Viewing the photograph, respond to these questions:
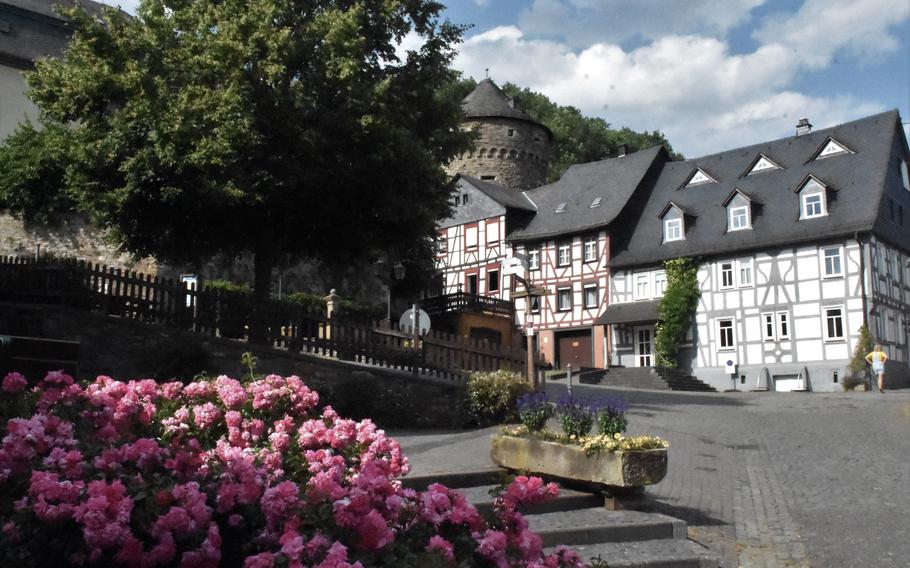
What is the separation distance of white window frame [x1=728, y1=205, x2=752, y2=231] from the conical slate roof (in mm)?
26249

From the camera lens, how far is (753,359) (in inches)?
1393

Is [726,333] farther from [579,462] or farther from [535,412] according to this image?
[579,462]

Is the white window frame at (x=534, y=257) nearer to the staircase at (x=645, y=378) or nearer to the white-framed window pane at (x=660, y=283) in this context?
the white-framed window pane at (x=660, y=283)

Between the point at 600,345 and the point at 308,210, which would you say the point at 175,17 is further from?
the point at 600,345

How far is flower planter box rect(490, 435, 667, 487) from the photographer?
804 centimetres

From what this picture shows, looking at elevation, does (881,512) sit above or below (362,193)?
→ below

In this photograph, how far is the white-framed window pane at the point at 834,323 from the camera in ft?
109

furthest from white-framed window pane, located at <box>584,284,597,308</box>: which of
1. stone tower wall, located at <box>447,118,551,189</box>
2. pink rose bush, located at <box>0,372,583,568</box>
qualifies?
pink rose bush, located at <box>0,372,583,568</box>

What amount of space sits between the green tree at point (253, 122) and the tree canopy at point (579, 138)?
45551 mm

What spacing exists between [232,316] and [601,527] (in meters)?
10.5

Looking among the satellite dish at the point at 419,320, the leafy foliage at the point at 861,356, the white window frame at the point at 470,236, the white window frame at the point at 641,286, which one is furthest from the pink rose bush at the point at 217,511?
the white window frame at the point at 470,236

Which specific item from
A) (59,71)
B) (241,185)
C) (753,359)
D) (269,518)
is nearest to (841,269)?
(753,359)

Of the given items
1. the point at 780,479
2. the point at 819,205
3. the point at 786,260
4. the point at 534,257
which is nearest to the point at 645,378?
the point at 786,260

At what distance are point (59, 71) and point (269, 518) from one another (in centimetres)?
1783
